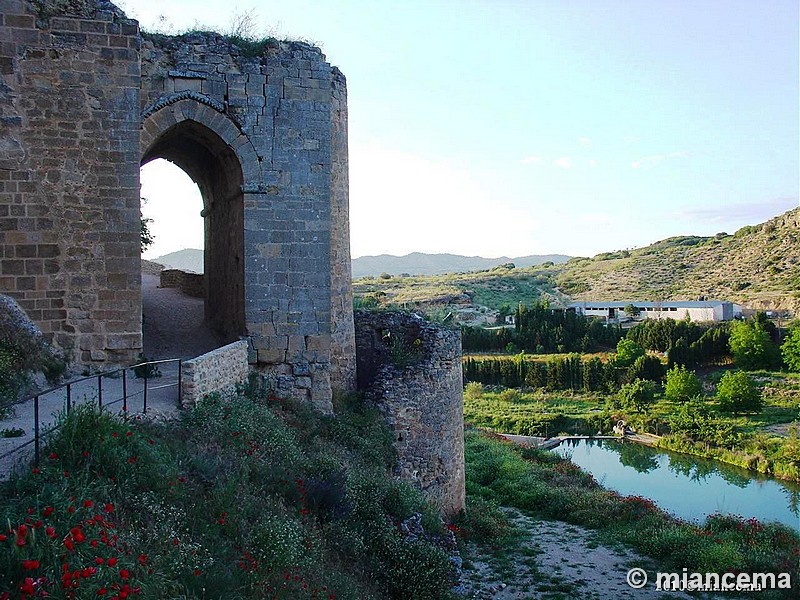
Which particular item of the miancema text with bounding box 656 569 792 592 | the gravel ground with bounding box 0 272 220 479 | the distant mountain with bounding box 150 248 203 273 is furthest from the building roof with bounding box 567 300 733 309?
the distant mountain with bounding box 150 248 203 273

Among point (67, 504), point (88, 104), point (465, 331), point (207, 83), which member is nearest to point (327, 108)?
point (207, 83)

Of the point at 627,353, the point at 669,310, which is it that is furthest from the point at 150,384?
the point at 669,310

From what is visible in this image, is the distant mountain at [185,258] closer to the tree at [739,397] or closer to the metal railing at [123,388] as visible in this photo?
the tree at [739,397]

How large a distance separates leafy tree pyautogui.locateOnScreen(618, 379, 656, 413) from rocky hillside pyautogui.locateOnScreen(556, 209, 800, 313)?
24.1 m

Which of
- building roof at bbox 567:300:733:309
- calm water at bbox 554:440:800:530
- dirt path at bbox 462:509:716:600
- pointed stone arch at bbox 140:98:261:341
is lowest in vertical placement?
calm water at bbox 554:440:800:530

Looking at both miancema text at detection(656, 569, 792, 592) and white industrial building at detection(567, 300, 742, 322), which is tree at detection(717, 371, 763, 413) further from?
miancema text at detection(656, 569, 792, 592)

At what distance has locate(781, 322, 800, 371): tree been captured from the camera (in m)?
41.2

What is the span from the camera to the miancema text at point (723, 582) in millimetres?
10297

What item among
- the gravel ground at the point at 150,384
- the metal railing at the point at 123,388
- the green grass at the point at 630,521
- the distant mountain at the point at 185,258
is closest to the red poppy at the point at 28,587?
the gravel ground at the point at 150,384

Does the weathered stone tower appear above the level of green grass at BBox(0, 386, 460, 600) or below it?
above

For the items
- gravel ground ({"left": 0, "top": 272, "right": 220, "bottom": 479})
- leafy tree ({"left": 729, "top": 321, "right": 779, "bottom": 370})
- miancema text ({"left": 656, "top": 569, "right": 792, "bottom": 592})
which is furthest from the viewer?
leafy tree ({"left": 729, "top": 321, "right": 779, "bottom": 370})

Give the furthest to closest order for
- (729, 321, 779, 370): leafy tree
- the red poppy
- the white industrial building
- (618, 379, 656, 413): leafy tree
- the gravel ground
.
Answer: the white industrial building → (729, 321, 779, 370): leafy tree → (618, 379, 656, 413): leafy tree → the gravel ground → the red poppy

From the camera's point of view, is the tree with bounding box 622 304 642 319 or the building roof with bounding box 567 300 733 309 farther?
the tree with bounding box 622 304 642 319

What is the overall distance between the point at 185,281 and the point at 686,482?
18.2 metres
